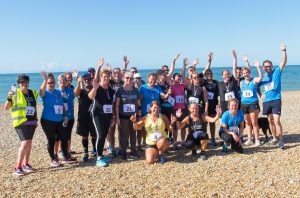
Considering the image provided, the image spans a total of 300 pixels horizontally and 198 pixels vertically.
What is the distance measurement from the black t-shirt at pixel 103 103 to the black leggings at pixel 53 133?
1.00 meters

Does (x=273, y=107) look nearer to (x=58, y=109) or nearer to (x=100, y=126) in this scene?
(x=100, y=126)

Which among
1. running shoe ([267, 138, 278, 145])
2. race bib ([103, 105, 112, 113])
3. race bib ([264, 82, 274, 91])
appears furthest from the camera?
running shoe ([267, 138, 278, 145])

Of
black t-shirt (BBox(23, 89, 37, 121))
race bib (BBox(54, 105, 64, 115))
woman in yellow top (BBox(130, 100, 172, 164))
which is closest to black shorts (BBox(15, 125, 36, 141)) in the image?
black t-shirt (BBox(23, 89, 37, 121))

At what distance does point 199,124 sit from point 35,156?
478 cm

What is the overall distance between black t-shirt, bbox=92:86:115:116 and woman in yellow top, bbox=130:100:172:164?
0.66m

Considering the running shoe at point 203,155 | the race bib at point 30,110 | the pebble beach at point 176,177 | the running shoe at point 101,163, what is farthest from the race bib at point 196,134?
the race bib at point 30,110

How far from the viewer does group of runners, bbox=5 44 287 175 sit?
697 centimetres

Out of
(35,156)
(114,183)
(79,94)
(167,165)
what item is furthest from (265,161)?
(35,156)

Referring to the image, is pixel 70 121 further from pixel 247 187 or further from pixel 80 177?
pixel 247 187

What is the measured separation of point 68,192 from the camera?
5648 mm

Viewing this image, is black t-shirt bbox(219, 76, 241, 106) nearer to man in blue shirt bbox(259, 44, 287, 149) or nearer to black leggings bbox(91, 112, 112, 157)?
man in blue shirt bbox(259, 44, 287, 149)

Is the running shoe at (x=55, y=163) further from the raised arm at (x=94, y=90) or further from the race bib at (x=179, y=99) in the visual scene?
the race bib at (x=179, y=99)

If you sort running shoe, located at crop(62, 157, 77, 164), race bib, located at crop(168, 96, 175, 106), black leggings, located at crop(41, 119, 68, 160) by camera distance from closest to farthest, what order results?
black leggings, located at crop(41, 119, 68, 160)
running shoe, located at crop(62, 157, 77, 164)
race bib, located at crop(168, 96, 175, 106)

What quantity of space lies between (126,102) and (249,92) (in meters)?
3.35
